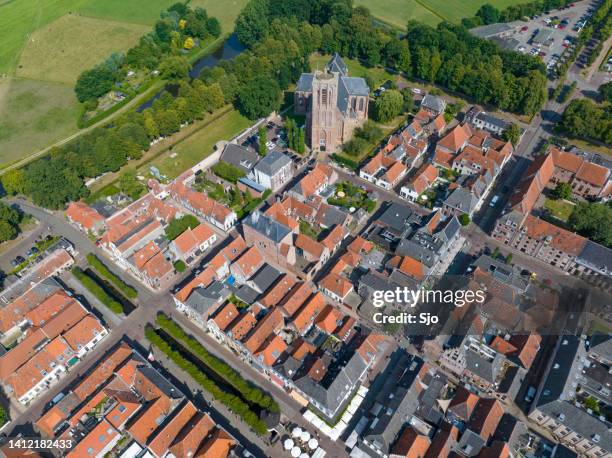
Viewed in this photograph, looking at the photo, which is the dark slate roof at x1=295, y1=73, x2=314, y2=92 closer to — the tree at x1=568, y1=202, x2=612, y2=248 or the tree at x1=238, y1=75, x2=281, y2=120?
the tree at x1=238, y1=75, x2=281, y2=120

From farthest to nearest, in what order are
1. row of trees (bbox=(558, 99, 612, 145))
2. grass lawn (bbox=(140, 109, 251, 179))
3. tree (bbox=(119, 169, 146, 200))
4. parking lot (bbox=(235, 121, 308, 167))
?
row of trees (bbox=(558, 99, 612, 145)) → parking lot (bbox=(235, 121, 308, 167)) → grass lawn (bbox=(140, 109, 251, 179)) → tree (bbox=(119, 169, 146, 200))

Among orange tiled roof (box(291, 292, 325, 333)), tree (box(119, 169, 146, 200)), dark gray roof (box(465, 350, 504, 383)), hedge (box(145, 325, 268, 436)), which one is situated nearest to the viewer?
hedge (box(145, 325, 268, 436))

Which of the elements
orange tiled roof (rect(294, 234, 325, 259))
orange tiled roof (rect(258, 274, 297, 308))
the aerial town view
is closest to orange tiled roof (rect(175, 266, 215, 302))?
the aerial town view

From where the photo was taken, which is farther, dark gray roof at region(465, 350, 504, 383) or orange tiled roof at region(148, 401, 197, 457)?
dark gray roof at region(465, 350, 504, 383)

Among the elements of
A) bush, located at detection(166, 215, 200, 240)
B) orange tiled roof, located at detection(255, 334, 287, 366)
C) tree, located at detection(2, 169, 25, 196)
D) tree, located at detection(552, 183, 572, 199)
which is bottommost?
tree, located at detection(2, 169, 25, 196)

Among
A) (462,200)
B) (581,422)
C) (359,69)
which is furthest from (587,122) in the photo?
(581,422)
